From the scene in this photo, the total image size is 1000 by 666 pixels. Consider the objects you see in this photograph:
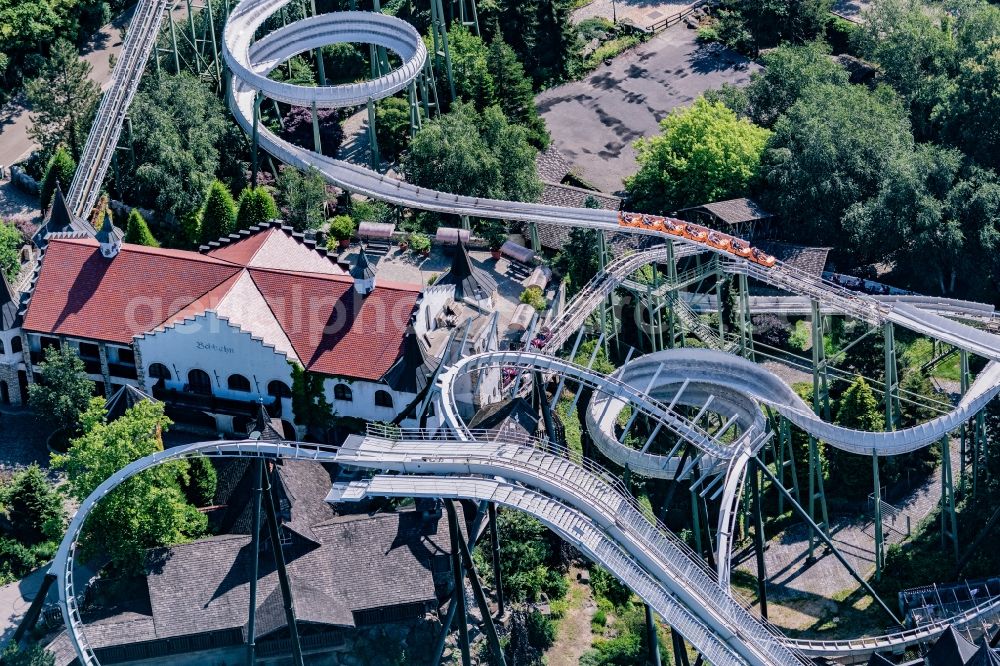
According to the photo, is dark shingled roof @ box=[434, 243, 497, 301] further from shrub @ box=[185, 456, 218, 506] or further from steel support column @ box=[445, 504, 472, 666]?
steel support column @ box=[445, 504, 472, 666]

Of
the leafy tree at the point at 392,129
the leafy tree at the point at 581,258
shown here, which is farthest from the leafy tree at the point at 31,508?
the leafy tree at the point at 392,129

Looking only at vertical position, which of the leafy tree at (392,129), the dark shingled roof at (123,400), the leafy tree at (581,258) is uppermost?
the leafy tree at (392,129)

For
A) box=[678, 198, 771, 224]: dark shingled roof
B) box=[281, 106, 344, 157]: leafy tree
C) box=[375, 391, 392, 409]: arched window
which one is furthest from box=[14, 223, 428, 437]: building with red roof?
box=[678, 198, 771, 224]: dark shingled roof

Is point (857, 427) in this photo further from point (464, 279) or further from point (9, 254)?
point (9, 254)

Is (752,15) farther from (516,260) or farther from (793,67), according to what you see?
(516,260)

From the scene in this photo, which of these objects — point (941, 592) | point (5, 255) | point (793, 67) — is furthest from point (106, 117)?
point (941, 592)

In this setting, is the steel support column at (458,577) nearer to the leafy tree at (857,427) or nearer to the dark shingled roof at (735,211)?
the leafy tree at (857,427)
